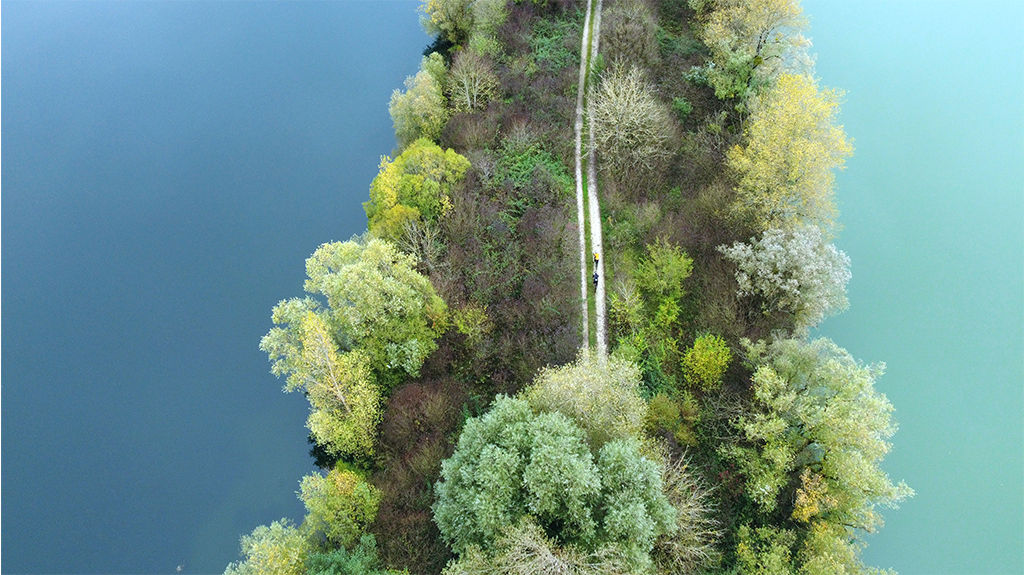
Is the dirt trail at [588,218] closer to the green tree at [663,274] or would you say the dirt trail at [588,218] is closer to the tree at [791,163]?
the green tree at [663,274]

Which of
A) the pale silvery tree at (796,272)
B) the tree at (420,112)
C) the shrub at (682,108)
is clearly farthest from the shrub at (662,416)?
the tree at (420,112)

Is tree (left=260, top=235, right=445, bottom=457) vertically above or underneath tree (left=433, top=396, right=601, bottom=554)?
above

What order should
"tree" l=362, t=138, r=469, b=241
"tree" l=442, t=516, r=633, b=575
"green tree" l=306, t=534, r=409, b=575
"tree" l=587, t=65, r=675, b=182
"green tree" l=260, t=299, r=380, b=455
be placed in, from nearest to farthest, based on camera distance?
"tree" l=442, t=516, r=633, b=575, "green tree" l=306, t=534, r=409, b=575, "green tree" l=260, t=299, r=380, b=455, "tree" l=362, t=138, r=469, b=241, "tree" l=587, t=65, r=675, b=182

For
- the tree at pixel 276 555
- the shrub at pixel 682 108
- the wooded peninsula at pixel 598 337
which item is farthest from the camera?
the shrub at pixel 682 108

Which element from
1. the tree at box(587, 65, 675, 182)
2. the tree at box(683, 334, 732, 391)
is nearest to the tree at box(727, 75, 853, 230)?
the tree at box(587, 65, 675, 182)

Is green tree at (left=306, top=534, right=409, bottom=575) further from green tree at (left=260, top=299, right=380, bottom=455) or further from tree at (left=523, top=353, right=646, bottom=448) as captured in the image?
tree at (left=523, top=353, right=646, bottom=448)

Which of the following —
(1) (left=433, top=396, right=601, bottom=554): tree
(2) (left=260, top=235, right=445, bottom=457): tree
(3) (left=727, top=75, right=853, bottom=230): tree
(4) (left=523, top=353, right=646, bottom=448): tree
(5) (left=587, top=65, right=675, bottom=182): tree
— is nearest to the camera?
(1) (left=433, top=396, right=601, bottom=554): tree
